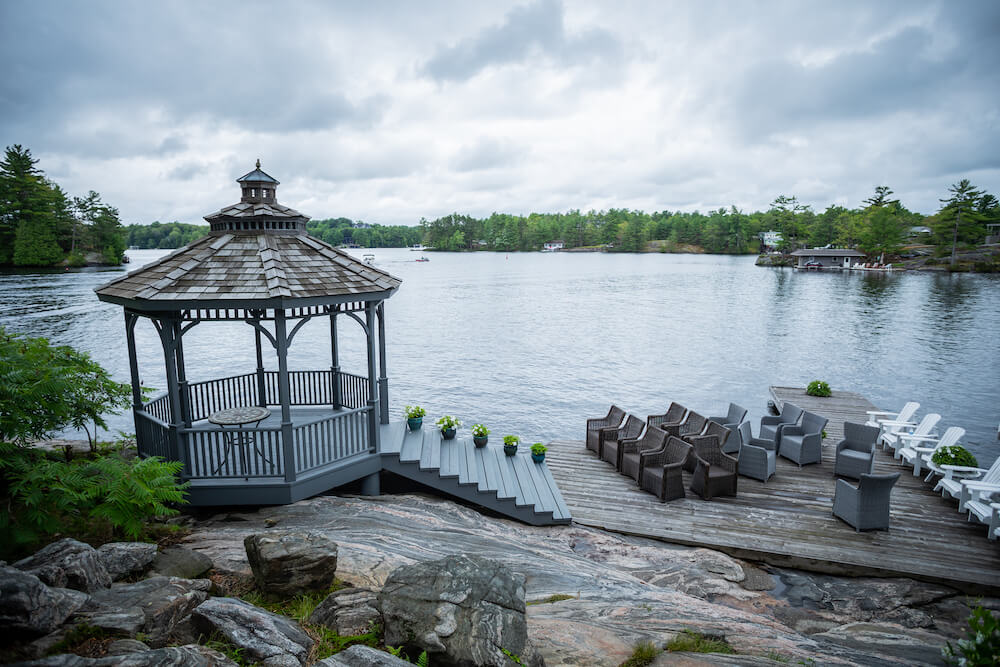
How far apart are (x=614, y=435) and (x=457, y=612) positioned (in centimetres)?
790

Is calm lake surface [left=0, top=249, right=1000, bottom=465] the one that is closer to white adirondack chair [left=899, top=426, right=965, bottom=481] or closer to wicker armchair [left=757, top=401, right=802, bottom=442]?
wicker armchair [left=757, top=401, right=802, bottom=442]

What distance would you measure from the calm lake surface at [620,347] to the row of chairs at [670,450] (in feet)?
23.8

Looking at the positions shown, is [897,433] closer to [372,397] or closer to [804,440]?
[804,440]

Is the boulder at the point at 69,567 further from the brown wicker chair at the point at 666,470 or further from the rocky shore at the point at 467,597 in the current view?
the brown wicker chair at the point at 666,470

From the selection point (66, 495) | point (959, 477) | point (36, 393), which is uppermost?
point (36, 393)

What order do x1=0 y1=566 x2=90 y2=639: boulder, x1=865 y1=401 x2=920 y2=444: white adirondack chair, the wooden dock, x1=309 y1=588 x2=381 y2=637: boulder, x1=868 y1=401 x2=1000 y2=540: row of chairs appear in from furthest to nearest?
x1=865 y1=401 x2=920 y2=444: white adirondack chair
x1=868 y1=401 x2=1000 y2=540: row of chairs
the wooden dock
x1=309 y1=588 x2=381 y2=637: boulder
x1=0 y1=566 x2=90 y2=639: boulder

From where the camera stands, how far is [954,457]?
32.0ft

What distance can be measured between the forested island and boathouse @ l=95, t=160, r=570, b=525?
167 ft

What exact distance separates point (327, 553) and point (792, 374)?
29069 mm

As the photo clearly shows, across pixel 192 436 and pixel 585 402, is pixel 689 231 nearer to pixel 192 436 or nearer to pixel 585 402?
pixel 585 402

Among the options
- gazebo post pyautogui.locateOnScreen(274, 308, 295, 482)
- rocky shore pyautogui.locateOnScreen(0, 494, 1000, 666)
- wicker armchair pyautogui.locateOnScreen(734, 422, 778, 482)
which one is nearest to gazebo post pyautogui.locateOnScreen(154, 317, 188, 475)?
rocky shore pyautogui.locateOnScreen(0, 494, 1000, 666)

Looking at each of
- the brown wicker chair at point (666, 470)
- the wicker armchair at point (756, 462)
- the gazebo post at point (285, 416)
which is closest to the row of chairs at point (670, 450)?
the brown wicker chair at point (666, 470)

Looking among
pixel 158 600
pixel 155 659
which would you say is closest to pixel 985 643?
pixel 155 659

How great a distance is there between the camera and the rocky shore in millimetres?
4070
